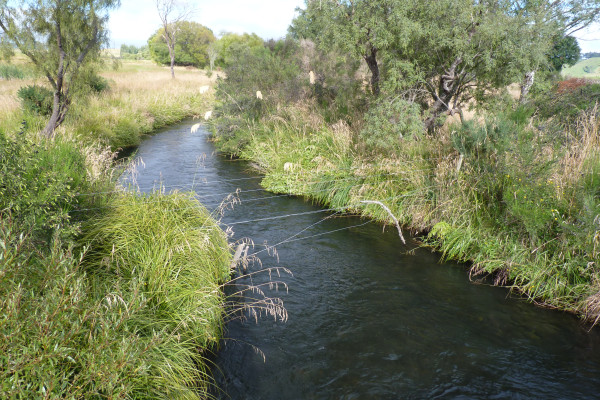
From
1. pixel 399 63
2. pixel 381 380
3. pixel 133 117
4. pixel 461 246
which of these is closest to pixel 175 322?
pixel 381 380

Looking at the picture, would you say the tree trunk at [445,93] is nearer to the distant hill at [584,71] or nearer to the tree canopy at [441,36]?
the tree canopy at [441,36]

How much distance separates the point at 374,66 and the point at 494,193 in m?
3.39

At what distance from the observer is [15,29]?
873 centimetres

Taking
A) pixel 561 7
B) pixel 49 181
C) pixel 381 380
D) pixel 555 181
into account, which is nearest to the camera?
pixel 49 181

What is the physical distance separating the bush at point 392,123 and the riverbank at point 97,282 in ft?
Result: 11.4

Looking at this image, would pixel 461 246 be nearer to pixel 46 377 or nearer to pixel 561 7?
pixel 46 377

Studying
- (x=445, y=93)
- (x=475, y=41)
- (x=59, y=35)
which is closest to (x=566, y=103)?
(x=445, y=93)

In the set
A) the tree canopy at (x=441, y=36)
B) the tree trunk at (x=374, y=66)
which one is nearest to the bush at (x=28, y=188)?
the tree canopy at (x=441, y=36)

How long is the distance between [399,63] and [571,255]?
12.8ft

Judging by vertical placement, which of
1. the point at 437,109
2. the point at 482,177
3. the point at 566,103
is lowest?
the point at 482,177

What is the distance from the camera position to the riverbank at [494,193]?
497 cm

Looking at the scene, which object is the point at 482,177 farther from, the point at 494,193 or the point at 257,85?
the point at 257,85

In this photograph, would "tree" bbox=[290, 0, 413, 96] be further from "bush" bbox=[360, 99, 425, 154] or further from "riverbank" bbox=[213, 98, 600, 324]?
"riverbank" bbox=[213, 98, 600, 324]

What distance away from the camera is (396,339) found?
4.44m
